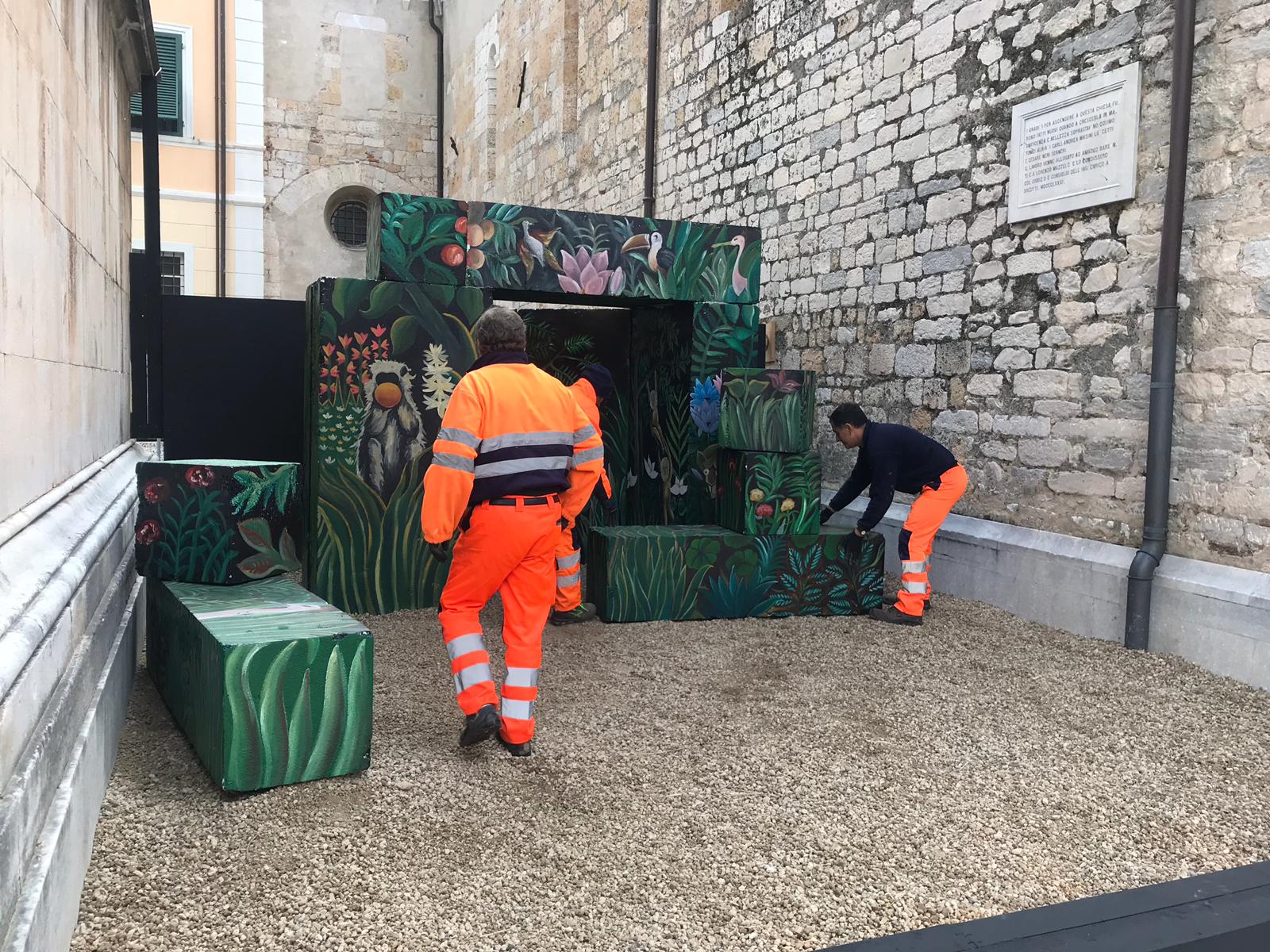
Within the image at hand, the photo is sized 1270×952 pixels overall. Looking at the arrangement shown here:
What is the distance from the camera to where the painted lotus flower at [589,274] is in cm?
630

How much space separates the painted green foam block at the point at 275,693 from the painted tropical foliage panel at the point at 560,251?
289 centimetres

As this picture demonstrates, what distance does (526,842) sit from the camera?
3029mm

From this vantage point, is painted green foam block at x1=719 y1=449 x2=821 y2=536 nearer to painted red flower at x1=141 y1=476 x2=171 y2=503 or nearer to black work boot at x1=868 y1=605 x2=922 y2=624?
black work boot at x1=868 y1=605 x2=922 y2=624

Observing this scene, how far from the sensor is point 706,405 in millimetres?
6961

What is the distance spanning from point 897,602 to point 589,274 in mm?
2799

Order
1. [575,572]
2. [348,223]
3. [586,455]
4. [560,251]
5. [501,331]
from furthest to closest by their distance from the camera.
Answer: [348,223], [560,251], [575,572], [586,455], [501,331]

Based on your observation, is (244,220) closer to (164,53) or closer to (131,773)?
(164,53)

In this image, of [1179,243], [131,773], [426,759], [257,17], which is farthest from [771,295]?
[257,17]

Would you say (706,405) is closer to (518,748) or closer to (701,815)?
(518,748)

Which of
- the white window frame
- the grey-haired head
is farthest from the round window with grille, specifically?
the grey-haired head

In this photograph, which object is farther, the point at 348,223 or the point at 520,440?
the point at 348,223

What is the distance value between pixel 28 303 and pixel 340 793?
1.78 metres

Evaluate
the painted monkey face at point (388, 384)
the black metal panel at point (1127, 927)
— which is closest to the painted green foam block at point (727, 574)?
the painted monkey face at point (388, 384)

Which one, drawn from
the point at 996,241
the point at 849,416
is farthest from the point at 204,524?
the point at 996,241
